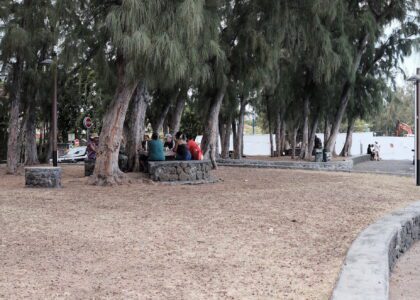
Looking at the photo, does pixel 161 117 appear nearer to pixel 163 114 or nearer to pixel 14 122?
pixel 163 114

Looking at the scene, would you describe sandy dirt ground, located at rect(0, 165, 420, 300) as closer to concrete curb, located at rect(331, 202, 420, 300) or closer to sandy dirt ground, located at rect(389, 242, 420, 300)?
concrete curb, located at rect(331, 202, 420, 300)

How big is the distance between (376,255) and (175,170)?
8191mm

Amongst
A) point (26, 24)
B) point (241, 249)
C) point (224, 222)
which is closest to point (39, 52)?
point (26, 24)

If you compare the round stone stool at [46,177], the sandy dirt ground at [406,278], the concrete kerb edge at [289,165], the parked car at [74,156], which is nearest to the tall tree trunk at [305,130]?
the concrete kerb edge at [289,165]

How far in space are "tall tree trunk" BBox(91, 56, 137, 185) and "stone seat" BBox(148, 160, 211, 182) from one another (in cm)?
83

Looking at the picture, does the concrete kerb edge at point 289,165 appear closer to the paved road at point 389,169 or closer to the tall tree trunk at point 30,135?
the paved road at point 389,169

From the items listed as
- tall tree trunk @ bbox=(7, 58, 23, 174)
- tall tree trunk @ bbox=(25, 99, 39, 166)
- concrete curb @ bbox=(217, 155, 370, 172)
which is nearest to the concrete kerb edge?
concrete curb @ bbox=(217, 155, 370, 172)

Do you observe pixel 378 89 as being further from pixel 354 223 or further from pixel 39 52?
pixel 354 223

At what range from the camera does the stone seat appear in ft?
43.9

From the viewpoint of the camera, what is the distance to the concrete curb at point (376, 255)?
14.8 feet

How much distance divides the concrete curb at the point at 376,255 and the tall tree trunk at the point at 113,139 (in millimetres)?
6506

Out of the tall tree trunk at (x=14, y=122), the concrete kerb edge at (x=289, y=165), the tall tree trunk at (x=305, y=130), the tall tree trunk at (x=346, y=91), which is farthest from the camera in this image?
the tall tree trunk at (x=305, y=130)

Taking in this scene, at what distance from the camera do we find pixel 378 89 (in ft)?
85.4

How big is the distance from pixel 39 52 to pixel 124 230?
1300 cm
